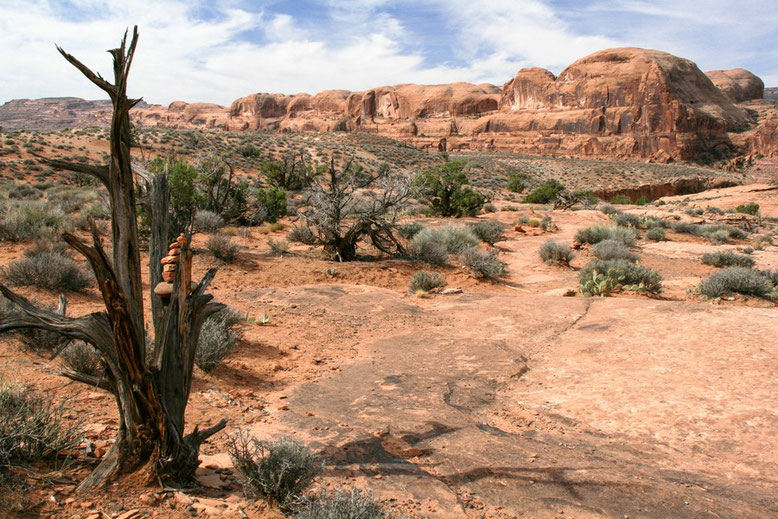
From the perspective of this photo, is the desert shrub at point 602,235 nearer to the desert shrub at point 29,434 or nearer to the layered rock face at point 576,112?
the desert shrub at point 29,434

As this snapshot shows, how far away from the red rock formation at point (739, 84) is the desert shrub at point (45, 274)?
12646 cm

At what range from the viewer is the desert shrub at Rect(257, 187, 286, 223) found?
18.0 m

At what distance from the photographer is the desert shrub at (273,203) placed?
18.0 metres

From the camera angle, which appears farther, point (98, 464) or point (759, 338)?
point (759, 338)

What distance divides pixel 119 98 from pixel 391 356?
481 centimetres

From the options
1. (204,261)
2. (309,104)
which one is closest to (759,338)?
(204,261)

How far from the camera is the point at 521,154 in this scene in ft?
242

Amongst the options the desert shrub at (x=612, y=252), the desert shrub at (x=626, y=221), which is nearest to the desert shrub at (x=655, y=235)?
the desert shrub at (x=626, y=221)

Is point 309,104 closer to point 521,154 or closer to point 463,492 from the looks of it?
point 521,154

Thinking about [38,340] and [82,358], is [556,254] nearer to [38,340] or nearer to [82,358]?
[82,358]

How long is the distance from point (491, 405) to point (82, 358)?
4167mm

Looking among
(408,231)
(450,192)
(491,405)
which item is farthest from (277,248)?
(450,192)

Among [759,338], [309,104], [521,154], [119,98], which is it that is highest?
[309,104]

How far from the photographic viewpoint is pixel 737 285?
9.29 m
